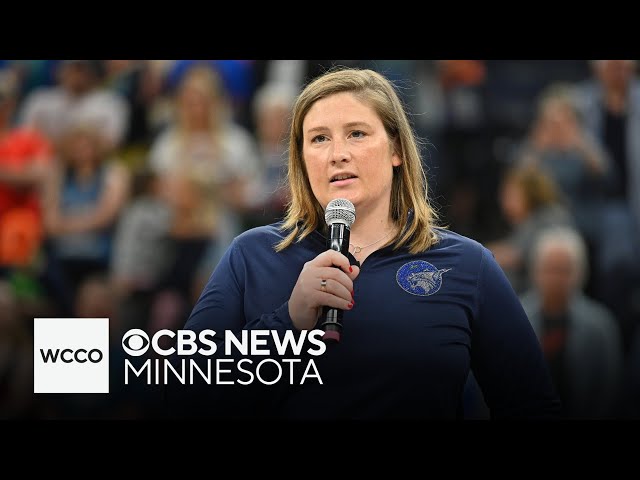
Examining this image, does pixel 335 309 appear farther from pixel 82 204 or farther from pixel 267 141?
pixel 82 204

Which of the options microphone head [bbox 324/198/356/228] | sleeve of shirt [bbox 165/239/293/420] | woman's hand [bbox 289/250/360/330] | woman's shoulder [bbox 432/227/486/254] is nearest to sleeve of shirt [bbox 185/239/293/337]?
sleeve of shirt [bbox 165/239/293/420]

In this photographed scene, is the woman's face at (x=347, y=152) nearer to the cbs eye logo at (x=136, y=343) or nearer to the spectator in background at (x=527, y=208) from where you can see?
the cbs eye logo at (x=136, y=343)

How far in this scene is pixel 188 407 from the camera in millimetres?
2752

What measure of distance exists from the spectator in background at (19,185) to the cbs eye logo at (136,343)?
1.62 metres

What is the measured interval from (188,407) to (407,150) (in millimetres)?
1033

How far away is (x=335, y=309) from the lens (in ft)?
7.43

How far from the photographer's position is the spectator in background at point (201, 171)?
4.45 m

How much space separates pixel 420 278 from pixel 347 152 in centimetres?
42

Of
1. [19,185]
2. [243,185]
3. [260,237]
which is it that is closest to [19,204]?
[19,185]

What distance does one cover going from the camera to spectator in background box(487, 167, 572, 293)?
4.39 metres

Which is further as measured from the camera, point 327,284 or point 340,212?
point 340,212

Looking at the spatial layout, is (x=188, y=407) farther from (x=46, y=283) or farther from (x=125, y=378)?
(x=46, y=283)

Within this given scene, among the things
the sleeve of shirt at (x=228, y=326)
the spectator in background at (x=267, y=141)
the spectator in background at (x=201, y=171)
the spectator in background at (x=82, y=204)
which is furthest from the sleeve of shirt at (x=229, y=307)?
the spectator in background at (x=82, y=204)

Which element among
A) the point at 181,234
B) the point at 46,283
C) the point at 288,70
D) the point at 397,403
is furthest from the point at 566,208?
the point at 46,283
